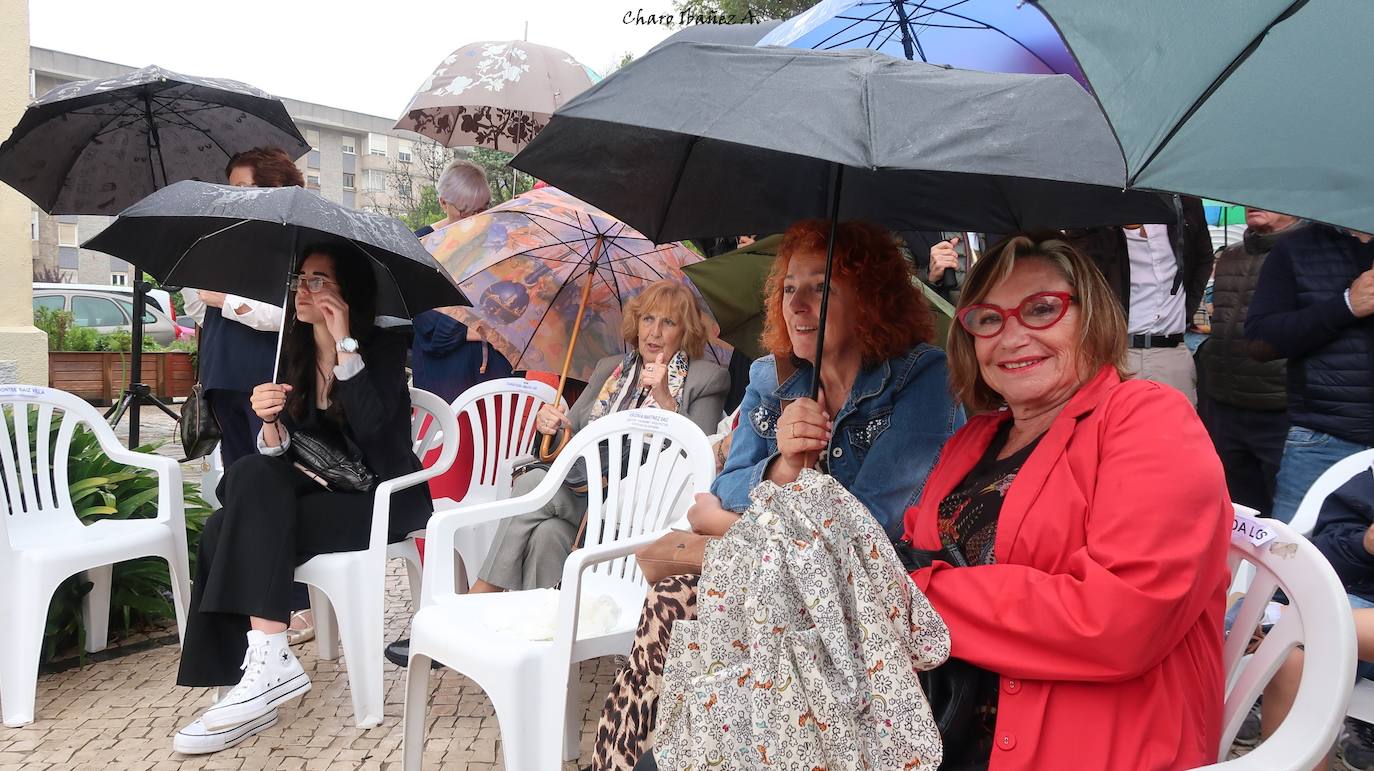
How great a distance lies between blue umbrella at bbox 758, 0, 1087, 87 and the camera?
3.04 meters

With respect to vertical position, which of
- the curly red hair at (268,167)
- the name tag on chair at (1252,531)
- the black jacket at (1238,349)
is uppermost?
the curly red hair at (268,167)

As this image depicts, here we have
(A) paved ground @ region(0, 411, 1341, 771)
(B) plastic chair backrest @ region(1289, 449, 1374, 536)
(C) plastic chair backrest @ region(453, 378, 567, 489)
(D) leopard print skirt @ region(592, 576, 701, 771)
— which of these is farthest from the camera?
(C) plastic chair backrest @ region(453, 378, 567, 489)

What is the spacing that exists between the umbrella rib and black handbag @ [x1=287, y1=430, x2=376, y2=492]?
2904 millimetres

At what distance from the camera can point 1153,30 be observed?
1422 mm

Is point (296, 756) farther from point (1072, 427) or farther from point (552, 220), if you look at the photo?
point (1072, 427)

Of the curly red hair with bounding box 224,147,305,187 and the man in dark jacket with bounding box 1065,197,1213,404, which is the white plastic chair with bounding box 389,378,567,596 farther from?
the man in dark jacket with bounding box 1065,197,1213,404

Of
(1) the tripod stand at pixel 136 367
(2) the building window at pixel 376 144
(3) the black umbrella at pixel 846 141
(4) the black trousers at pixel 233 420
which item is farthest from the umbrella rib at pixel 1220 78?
(2) the building window at pixel 376 144

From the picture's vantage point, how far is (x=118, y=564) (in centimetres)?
431

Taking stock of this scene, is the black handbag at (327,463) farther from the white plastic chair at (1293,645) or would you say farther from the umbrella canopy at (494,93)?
the white plastic chair at (1293,645)

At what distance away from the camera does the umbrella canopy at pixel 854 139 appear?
179 cm

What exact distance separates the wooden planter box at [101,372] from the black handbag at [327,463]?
10.2 meters

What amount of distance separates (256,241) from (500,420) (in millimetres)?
1305

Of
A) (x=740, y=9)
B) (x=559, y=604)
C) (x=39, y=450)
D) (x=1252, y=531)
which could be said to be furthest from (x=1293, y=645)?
(x=740, y=9)

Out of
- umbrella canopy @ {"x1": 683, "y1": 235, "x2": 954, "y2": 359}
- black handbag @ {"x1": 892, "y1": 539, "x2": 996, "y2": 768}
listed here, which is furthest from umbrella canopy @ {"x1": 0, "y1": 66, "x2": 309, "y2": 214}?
black handbag @ {"x1": 892, "y1": 539, "x2": 996, "y2": 768}
